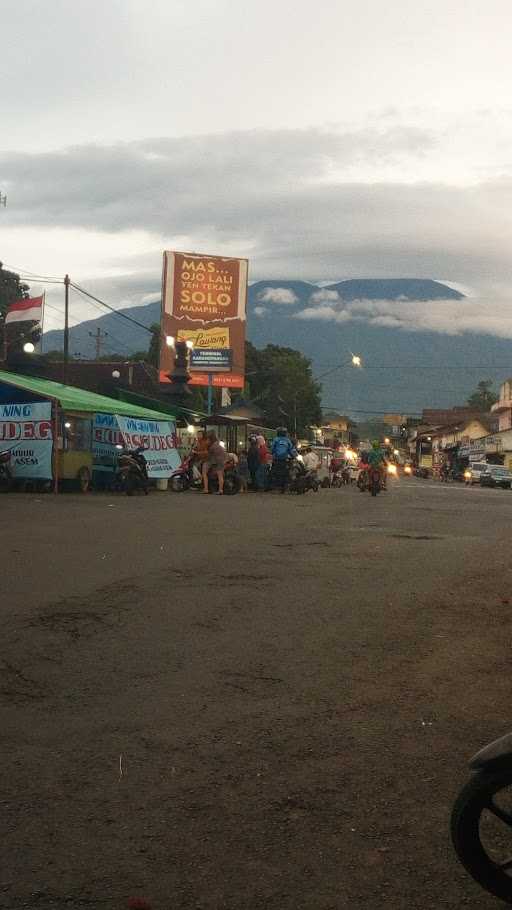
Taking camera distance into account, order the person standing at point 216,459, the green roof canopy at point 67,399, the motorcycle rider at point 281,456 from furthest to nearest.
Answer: the motorcycle rider at point 281,456
the person standing at point 216,459
the green roof canopy at point 67,399

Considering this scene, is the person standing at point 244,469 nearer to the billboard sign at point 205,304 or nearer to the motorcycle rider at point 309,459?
the motorcycle rider at point 309,459

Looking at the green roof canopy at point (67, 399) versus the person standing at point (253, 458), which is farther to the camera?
the person standing at point (253, 458)

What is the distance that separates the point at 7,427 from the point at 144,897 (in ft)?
69.9

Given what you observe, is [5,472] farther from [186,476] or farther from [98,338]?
[98,338]

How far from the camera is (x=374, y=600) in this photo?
7414 mm

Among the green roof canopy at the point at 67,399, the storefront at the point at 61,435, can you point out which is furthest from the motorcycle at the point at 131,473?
the green roof canopy at the point at 67,399

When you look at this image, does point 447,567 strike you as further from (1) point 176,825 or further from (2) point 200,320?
(2) point 200,320

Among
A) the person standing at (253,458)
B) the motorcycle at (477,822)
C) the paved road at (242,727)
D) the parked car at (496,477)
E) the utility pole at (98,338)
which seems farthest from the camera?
the utility pole at (98,338)

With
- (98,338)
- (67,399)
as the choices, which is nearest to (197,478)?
(67,399)

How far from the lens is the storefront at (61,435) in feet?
73.4

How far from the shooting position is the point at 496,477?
5453 centimetres

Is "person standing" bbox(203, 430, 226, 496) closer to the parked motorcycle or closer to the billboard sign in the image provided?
the parked motorcycle

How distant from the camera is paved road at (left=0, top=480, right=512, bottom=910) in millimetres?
2738

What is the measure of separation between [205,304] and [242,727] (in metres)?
42.1
